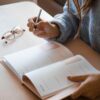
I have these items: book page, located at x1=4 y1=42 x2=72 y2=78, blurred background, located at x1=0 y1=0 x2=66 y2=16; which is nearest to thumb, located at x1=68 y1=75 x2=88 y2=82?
book page, located at x1=4 y1=42 x2=72 y2=78

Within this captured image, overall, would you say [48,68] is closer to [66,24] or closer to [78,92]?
[78,92]

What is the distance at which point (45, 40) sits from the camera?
1085mm

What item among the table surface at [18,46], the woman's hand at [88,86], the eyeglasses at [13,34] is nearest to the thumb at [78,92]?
the woman's hand at [88,86]

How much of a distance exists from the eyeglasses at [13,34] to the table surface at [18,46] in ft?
0.07

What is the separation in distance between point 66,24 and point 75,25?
0.19ft

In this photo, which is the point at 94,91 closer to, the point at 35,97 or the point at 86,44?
the point at 35,97

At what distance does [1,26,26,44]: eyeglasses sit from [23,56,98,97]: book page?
Answer: 0.32m

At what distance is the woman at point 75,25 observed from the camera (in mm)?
1003

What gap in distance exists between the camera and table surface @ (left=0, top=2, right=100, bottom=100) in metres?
0.81

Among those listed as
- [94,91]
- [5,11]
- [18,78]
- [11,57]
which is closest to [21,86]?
[18,78]

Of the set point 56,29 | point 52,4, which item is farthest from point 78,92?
point 52,4

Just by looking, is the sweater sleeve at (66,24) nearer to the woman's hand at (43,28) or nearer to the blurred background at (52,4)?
the woman's hand at (43,28)

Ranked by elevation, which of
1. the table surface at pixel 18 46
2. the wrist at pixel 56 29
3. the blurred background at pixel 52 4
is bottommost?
the blurred background at pixel 52 4

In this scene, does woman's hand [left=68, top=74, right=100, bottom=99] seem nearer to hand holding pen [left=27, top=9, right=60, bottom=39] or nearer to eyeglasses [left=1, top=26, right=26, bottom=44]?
hand holding pen [left=27, top=9, right=60, bottom=39]
